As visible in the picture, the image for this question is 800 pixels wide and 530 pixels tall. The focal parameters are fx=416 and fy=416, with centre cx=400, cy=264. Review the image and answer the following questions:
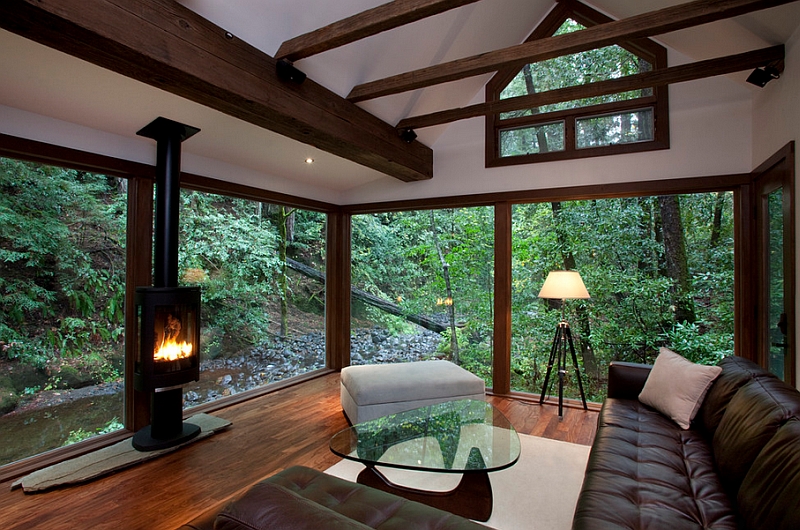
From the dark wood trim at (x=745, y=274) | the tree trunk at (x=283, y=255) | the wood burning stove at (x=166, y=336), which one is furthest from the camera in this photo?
the tree trunk at (x=283, y=255)

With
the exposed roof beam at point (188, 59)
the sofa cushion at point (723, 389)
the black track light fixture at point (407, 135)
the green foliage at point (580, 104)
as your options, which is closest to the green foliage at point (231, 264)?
the exposed roof beam at point (188, 59)

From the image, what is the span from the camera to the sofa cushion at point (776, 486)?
1.27 metres

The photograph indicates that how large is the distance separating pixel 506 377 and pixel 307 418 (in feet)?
7.00

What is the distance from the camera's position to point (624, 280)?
4.07m

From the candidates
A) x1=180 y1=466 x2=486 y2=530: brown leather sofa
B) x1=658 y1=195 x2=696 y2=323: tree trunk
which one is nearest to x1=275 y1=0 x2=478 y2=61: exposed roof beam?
x1=180 y1=466 x2=486 y2=530: brown leather sofa

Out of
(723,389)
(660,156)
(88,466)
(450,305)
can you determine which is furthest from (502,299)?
(88,466)

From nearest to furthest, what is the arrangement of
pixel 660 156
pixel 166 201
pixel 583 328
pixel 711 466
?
pixel 711 466 → pixel 166 201 → pixel 660 156 → pixel 583 328

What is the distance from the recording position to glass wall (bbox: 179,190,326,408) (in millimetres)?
3986

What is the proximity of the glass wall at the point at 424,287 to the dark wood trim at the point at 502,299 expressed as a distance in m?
0.10

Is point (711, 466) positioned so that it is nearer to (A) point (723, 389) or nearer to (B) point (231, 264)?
(A) point (723, 389)

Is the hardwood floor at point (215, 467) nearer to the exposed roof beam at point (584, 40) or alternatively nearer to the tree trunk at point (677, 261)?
the tree trunk at point (677, 261)

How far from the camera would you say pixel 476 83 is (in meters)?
4.45

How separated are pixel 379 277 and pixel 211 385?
234 centimetres

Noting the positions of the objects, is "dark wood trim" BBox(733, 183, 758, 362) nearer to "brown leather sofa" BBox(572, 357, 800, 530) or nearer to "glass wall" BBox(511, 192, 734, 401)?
"glass wall" BBox(511, 192, 734, 401)
